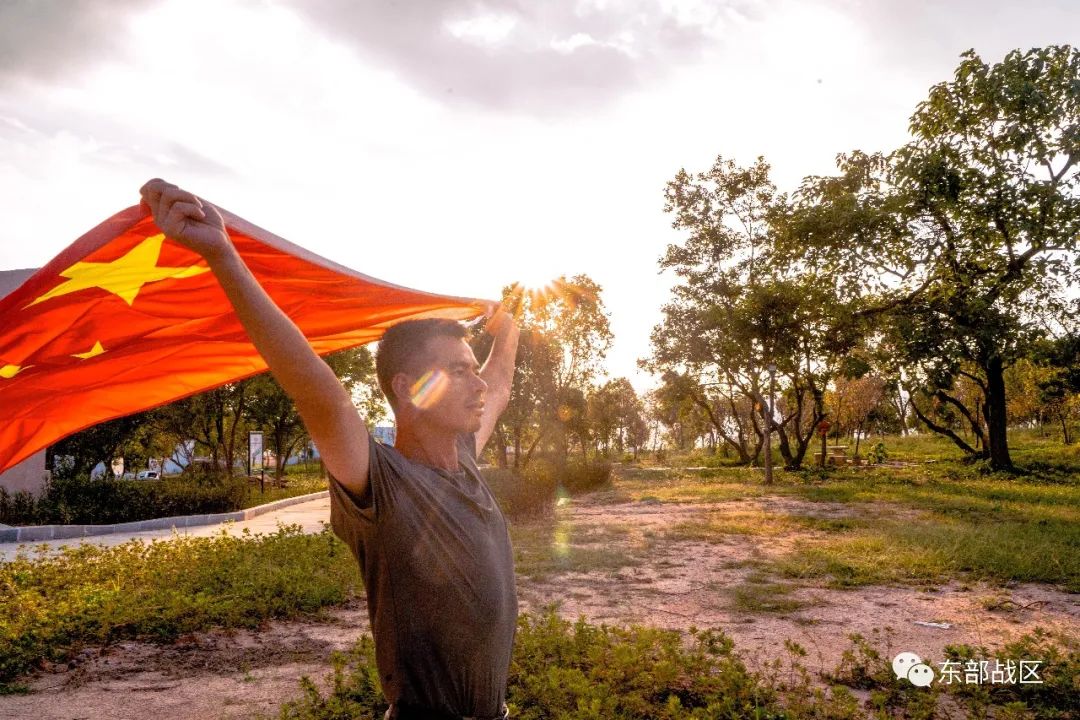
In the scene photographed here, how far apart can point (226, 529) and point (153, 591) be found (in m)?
6.07

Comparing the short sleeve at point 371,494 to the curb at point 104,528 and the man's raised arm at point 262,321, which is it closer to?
the man's raised arm at point 262,321

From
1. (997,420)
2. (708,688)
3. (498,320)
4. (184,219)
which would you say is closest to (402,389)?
(184,219)

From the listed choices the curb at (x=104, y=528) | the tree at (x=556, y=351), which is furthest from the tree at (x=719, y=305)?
the curb at (x=104, y=528)

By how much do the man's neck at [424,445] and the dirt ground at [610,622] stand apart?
3.61m

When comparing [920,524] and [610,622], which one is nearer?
[610,622]

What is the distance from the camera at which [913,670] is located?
16.7 feet

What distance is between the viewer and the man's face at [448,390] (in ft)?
7.17

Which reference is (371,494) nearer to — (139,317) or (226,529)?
(139,317)

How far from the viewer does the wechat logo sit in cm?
493

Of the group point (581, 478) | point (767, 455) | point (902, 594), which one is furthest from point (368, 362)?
point (902, 594)

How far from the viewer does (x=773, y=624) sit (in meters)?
6.66

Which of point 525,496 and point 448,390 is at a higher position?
point 448,390

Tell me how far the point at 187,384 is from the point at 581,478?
22154 millimetres

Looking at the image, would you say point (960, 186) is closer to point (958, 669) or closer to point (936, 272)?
point (936, 272)
